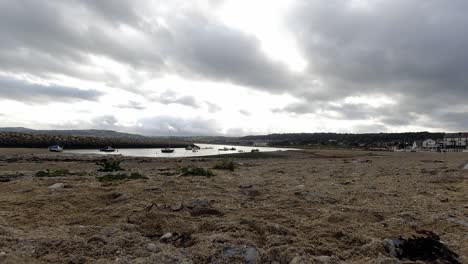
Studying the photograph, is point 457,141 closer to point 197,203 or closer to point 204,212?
point 197,203

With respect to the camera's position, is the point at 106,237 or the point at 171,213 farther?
the point at 171,213

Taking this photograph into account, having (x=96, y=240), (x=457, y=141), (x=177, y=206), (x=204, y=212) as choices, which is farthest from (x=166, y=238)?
(x=457, y=141)

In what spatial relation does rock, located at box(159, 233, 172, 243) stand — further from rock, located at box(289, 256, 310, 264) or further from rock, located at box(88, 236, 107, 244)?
rock, located at box(289, 256, 310, 264)

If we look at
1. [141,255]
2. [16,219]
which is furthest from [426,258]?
[16,219]

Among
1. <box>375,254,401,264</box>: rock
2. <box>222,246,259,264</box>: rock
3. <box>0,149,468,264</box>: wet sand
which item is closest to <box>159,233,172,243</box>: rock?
<box>0,149,468,264</box>: wet sand

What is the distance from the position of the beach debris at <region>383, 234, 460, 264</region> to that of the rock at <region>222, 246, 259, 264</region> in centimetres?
213

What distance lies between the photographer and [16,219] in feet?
20.7

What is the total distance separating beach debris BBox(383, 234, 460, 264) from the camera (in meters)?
4.46

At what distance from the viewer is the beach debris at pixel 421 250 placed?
4.46 meters

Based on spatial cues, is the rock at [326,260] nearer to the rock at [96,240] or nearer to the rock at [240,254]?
the rock at [240,254]

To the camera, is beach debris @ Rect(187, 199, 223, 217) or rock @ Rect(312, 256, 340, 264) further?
beach debris @ Rect(187, 199, 223, 217)

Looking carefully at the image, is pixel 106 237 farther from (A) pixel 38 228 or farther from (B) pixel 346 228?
(B) pixel 346 228

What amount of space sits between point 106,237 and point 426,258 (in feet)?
16.3

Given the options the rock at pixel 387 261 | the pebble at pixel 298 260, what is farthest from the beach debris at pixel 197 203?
the rock at pixel 387 261
